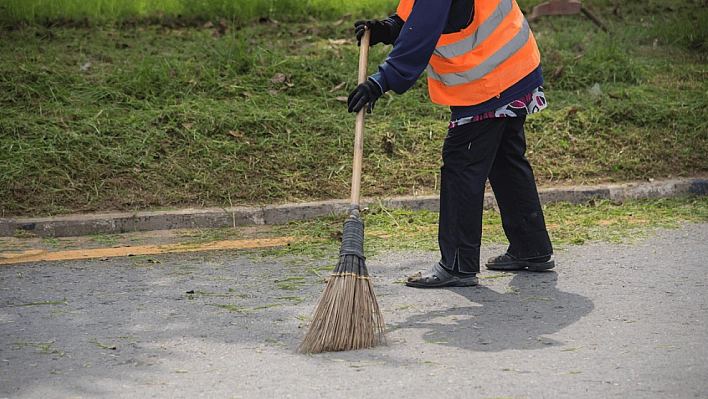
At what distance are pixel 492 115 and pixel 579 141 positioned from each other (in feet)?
9.24

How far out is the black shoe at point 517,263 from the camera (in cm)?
441

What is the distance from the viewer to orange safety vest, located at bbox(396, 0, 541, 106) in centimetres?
391

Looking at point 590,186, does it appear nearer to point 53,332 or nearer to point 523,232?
point 523,232

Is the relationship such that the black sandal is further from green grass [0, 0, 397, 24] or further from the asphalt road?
green grass [0, 0, 397, 24]

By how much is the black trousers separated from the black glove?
2.00 feet

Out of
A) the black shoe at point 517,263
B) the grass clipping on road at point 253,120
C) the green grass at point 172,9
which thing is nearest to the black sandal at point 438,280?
the black shoe at point 517,263

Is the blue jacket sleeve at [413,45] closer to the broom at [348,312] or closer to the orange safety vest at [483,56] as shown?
the orange safety vest at [483,56]

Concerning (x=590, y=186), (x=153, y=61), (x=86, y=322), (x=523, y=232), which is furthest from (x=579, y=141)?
Result: (x=86, y=322)

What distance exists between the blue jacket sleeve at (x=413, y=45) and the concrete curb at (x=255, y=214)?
6.73 feet

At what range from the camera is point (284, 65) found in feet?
24.1

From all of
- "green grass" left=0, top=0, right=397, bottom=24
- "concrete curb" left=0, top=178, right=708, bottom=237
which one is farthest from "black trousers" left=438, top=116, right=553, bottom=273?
"green grass" left=0, top=0, right=397, bottom=24

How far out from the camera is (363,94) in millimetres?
3627

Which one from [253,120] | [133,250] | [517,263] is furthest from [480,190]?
[253,120]

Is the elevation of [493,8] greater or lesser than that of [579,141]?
greater
